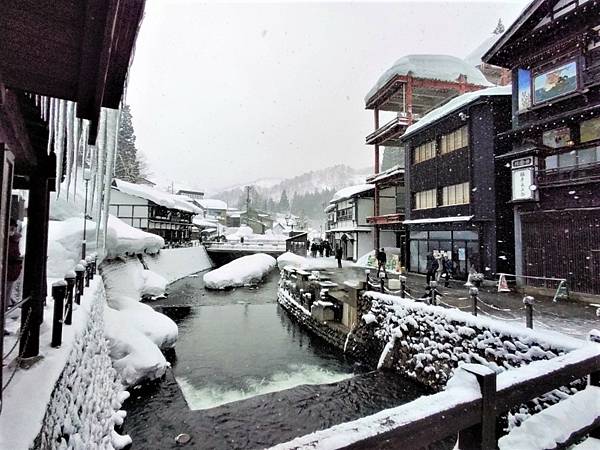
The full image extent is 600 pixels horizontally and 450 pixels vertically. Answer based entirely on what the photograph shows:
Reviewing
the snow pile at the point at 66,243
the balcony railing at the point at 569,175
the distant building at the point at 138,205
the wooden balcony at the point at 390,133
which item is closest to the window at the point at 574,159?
the balcony railing at the point at 569,175

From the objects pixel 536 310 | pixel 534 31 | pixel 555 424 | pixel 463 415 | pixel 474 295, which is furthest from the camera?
pixel 534 31

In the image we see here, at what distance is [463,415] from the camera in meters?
2.17

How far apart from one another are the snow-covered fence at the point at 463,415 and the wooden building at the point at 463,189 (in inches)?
606

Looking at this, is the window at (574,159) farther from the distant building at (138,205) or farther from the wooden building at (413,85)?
the distant building at (138,205)

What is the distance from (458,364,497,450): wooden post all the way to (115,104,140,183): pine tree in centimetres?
5345

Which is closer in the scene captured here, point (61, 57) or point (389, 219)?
point (61, 57)

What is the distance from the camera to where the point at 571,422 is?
115 inches

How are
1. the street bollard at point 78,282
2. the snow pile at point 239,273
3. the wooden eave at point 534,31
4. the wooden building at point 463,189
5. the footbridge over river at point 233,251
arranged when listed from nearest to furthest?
the street bollard at point 78,282
the wooden eave at point 534,31
the wooden building at point 463,189
the snow pile at point 239,273
the footbridge over river at point 233,251

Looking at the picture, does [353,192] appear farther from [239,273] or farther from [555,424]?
[555,424]

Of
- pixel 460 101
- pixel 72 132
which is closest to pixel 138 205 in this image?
pixel 460 101

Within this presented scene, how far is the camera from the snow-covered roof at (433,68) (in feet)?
81.8

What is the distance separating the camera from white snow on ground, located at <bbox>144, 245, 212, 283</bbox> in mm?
29797

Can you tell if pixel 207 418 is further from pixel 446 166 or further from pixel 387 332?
pixel 446 166

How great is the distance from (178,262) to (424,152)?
26.4 metres
